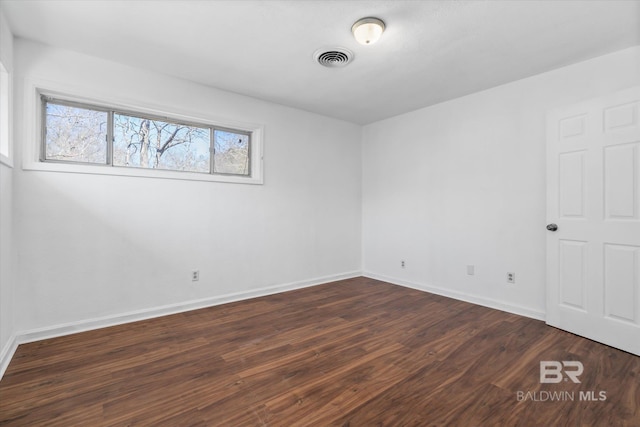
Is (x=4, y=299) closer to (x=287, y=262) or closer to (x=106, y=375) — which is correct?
(x=106, y=375)

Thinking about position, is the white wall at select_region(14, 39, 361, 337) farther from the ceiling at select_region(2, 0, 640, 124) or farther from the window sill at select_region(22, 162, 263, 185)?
the ceiling at select_region(2, 0, 640, 124)

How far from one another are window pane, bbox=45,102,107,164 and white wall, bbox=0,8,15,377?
412 mm

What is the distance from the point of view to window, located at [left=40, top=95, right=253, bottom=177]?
2740 mm

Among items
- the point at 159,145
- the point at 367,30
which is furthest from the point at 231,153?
the point at 367,30

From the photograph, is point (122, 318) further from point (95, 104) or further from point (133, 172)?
point (95, 104)

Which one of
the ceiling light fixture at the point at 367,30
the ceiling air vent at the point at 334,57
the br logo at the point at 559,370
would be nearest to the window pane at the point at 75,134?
the ceiling air vent at the point at 334,57

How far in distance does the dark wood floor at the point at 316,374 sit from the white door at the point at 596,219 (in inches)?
9.4

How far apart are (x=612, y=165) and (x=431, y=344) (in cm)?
217

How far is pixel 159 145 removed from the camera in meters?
3.26

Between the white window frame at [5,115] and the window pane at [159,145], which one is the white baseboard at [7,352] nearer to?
the white window frame at [5,115]

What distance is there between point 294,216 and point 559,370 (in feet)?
10.5

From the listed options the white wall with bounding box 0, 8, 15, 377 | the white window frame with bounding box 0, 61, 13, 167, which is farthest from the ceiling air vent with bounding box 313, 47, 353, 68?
the white window frame with bounding box 0, 61, 13, 167

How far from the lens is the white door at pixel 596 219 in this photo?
2379mm

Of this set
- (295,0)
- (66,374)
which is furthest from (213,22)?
(66,374)
